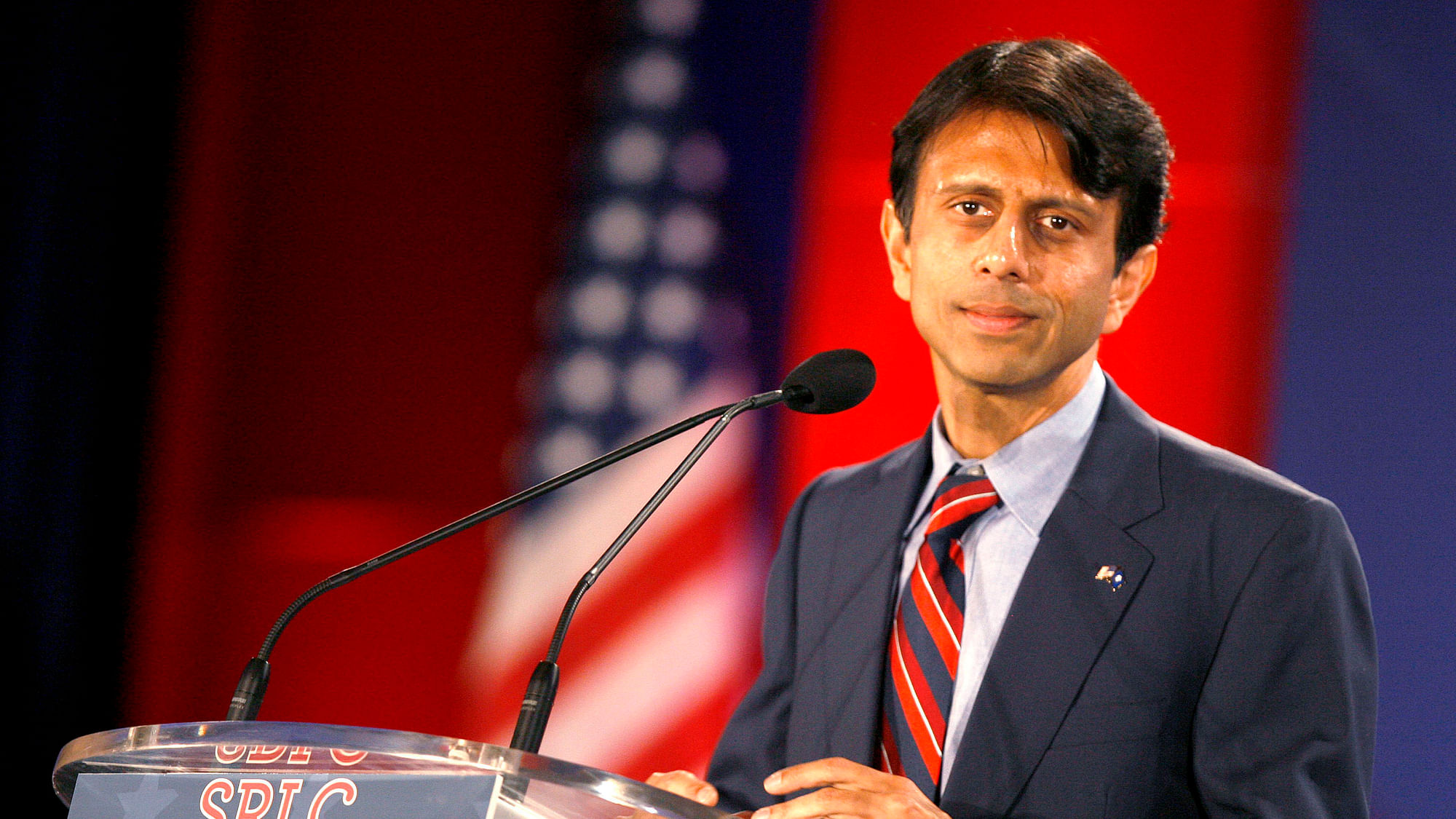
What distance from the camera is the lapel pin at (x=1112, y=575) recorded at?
1.40 metres

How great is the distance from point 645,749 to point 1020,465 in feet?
5.21

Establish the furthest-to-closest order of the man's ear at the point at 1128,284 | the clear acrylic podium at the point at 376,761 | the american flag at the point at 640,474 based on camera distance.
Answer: the american flag at the point at 640,474, the man's ear at the point at 1128,284, the clear acrylic podium at the point at 376,761

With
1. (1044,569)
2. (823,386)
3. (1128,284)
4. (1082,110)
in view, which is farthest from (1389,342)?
(823,386)

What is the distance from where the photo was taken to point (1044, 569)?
4.73 feet

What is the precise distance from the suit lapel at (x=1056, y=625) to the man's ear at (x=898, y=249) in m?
0.38

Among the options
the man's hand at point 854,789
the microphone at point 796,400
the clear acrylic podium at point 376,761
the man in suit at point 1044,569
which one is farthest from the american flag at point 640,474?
the clear acrylic podium at point 376,761

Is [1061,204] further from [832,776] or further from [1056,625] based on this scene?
[832,776]

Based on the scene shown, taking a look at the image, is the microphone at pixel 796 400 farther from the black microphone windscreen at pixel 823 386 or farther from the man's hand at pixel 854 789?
the man's hand at pixel 854 789

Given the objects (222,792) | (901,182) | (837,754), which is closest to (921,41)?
(901,182)

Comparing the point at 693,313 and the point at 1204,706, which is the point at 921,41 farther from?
the point at 1204,706

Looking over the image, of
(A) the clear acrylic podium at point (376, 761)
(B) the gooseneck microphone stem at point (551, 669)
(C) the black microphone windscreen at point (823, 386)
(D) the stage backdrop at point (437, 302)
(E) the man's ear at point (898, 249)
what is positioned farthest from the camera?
(D) the stage backdrop at point (437, 302)

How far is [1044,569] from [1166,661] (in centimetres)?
17

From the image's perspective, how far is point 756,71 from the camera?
9.39 feet

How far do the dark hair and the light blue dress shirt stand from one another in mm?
235
